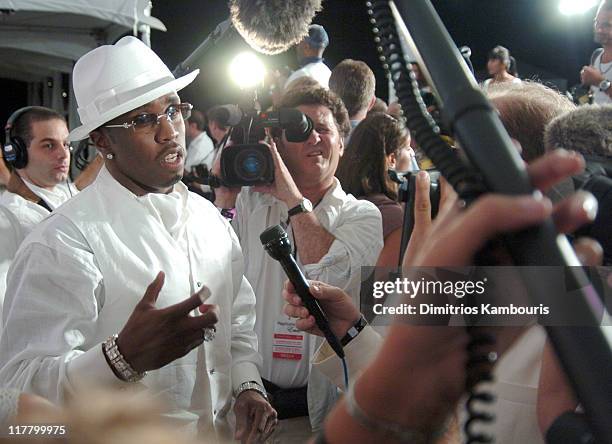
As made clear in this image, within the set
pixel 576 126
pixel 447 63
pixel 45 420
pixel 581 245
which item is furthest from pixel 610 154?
pixel 45 420

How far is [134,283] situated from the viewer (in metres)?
1.79

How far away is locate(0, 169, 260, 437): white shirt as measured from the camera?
1.68 m

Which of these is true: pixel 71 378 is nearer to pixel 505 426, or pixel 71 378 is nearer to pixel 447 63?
pixel 505 426

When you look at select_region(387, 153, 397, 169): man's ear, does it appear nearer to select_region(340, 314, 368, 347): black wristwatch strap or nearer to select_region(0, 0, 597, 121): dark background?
select_region(340, 314, 368, 347): black wristwatch strap

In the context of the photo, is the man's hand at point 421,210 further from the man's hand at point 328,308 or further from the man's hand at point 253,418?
the man's hand at point 253,418

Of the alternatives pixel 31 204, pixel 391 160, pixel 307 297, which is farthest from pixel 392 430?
pixel 31 204

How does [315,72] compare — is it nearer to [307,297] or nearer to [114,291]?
[114,291]

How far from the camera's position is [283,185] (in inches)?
97.5

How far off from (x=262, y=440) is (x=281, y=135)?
43.8 inches

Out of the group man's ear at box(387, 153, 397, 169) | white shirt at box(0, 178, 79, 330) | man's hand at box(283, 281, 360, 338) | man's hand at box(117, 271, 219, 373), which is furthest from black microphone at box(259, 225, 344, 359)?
white shirt at box(0, 178, 79, 330)

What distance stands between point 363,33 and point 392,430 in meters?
8.55

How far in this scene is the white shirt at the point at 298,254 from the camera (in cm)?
243

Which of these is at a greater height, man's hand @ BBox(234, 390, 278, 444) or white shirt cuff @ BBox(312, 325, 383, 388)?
white shirt cuff @ BBox(312, 325, 383, 388)

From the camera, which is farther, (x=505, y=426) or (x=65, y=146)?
(x=65, y=146)
